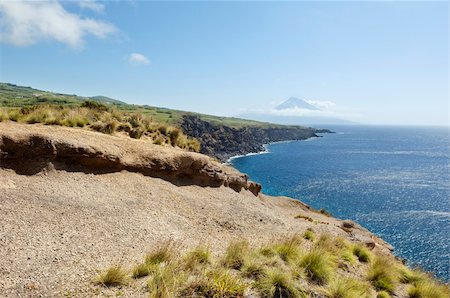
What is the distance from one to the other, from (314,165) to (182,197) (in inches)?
3824

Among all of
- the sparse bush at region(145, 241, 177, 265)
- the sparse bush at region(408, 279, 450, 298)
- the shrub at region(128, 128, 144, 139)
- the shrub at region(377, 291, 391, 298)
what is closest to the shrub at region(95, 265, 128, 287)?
the sparse bush at region(145, 241, 177, 265)

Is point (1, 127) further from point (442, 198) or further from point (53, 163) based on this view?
point (442, 198)

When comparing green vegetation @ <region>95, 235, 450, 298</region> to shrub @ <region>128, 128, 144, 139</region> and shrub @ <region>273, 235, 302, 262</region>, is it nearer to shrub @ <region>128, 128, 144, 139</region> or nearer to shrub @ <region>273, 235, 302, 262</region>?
shrub @ <region>273, 235, 302, 262</region>

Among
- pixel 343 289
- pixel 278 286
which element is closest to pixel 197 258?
pixel 278 286

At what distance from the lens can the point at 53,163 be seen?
15.1m

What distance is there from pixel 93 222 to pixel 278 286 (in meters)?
7.06

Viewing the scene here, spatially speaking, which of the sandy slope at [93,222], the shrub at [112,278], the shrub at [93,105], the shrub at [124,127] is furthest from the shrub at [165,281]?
the shrub at [93,105]

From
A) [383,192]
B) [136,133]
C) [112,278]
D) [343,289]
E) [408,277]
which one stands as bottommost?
[383,192]

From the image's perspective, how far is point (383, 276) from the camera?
1276 cm

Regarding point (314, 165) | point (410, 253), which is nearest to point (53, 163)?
point (410, 253)

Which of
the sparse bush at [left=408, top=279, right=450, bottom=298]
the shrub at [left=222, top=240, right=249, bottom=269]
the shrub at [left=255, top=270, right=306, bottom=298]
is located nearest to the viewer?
the shrub at [left=255, top=270, right=306, bottom=298]

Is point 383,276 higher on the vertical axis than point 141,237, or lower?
lower

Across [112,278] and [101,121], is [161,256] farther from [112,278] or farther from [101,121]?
[101,121]

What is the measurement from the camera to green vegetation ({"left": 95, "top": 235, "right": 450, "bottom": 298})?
8.38 meters
